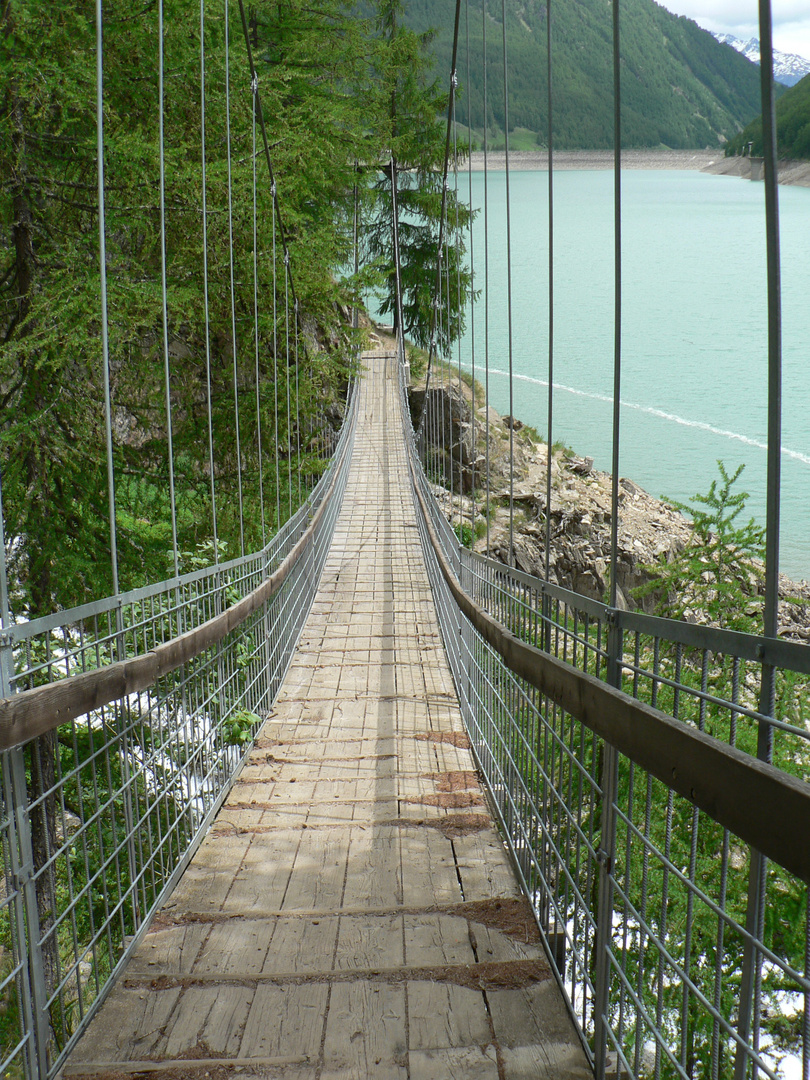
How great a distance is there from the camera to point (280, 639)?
5.18 meters

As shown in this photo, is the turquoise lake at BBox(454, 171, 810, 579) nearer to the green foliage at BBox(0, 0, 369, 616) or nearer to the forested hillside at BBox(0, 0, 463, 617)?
the forested hillside at BBox(0, 0, 463, 617)

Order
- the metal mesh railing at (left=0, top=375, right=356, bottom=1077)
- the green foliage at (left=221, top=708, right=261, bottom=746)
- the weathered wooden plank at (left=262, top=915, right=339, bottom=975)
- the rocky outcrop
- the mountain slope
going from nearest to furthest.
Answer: the metal mesh railing at (left=0, top=375, right=356, bottom=1077), the weathered wooden plank at (left=262, top=915, right=339, bottom=975), the green foliage at (left=221, top=708, right=261, bottom=746), the mountain slope, the rocky outcrop

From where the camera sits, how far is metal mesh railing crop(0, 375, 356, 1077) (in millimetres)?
1456

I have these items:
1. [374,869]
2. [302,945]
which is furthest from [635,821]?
[302,945]

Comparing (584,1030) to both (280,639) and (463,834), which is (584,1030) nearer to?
(463,834)

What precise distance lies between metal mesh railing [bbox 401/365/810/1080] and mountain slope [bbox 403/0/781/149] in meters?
2.41

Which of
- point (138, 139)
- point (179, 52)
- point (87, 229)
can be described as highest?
point (179, 52)

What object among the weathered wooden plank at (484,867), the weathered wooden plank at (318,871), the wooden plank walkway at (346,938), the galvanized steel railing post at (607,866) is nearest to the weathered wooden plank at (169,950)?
the wooden plank walkway at (346,938)

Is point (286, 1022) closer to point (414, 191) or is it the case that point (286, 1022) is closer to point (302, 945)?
point (302, 945)

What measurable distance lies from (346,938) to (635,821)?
2.89 feet

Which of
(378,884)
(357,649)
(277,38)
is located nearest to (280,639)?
(357,649)

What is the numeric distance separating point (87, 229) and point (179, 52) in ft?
4.60

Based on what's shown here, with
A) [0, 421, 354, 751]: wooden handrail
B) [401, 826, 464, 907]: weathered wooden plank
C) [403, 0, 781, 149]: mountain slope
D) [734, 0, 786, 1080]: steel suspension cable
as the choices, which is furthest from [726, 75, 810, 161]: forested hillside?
[401, 826, 464, 907]: weathered wooden plank

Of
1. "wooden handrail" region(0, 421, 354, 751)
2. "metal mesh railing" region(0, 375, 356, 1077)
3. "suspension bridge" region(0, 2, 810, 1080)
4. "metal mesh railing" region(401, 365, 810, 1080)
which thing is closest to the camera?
"metal mesh railing" region(401, 365, 810, 1080)
